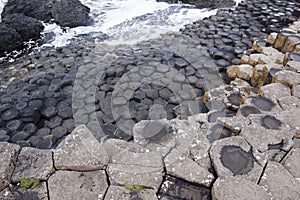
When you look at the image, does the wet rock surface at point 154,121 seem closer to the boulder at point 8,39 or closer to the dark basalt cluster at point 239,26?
the dark basalt cluster at point 239,26

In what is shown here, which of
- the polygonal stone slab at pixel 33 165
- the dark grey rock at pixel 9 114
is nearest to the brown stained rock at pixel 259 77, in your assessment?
the polygonal stone slab at pixel 33 165

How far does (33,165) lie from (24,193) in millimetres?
229

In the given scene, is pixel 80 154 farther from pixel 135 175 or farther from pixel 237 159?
pixel 237 159

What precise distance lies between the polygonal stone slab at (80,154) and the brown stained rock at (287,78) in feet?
7.47

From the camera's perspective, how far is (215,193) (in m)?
1.89

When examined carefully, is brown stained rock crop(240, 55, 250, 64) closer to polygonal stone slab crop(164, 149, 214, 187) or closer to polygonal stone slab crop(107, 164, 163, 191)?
polygonal stone slab crop(164, 149, 214, 187)

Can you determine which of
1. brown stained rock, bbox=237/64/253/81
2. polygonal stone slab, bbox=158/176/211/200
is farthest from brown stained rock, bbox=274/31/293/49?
polygonal stone slab, bbox=158/176/211/200

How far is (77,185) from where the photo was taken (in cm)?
199

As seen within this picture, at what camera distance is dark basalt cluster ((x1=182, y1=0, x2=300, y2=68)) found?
5023 millimetres

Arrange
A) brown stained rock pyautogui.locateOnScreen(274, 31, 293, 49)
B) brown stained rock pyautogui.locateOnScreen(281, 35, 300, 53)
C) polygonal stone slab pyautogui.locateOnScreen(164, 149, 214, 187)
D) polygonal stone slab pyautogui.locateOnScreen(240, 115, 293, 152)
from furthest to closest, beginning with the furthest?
brown stained rock pyautogui.locateOnScreen(274, 31, 293, 49)
brown stained rock pyautogui.locateOnScreen(281, 35, 300, 53)
polygonal stone slab pyautogui.locateOnScreen(240, 115, 293, 152)
polygonal stone slab pyautogui.locateOnScreen(164, 149, 214, 187)

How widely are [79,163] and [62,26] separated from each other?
612cm

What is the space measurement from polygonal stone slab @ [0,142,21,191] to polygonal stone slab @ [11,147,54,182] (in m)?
0.04

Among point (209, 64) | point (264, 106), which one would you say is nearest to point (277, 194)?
point (264, 106)

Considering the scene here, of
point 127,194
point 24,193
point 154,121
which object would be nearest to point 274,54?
point 154,121
